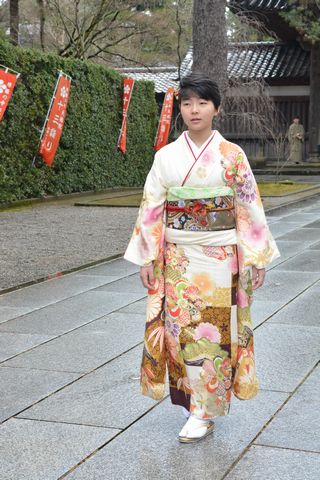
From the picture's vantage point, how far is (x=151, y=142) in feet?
69.5

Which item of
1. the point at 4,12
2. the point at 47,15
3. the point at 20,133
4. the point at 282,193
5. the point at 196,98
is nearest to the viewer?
the point at 196,98

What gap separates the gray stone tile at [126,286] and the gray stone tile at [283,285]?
3.41ft

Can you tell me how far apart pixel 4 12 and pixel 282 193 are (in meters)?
14.5

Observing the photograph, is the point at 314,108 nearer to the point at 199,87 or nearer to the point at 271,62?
the point at 271,62

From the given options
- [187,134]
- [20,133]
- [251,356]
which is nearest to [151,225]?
[187,134]

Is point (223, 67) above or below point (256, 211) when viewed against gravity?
above

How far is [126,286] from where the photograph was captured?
711cm

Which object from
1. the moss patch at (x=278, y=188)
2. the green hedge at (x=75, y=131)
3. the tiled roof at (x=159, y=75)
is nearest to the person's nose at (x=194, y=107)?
the green hedge at (x=75, y=131)

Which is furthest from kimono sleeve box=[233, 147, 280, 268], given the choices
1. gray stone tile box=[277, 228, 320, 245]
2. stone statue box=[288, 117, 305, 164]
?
stone statue box=[288, 117, 305, 164]

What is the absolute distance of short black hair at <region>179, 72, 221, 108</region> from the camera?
338 centimetres

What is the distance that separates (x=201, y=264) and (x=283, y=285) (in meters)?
3.70

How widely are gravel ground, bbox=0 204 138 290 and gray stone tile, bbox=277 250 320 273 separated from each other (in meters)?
2.01

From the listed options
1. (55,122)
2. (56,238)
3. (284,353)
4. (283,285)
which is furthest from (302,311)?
(55,122)

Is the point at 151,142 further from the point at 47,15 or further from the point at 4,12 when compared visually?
the point at 4,12
